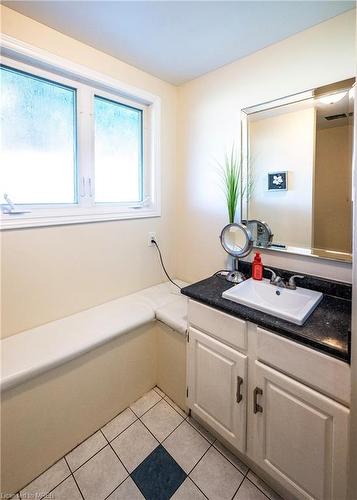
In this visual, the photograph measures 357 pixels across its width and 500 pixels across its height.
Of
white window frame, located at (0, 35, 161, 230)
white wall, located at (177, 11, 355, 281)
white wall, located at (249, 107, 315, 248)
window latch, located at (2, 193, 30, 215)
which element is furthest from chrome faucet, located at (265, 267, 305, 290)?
window latch, located at (2, 193, 30, 215)

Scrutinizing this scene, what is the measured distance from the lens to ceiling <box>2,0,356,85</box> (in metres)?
1.28

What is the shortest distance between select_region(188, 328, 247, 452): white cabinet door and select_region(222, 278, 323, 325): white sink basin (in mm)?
270

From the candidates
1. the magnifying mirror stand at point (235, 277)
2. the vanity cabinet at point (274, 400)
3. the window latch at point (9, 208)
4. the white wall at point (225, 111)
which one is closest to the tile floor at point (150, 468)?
the vanity cabinet at point (274, 400)

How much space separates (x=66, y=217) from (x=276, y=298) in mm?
1410

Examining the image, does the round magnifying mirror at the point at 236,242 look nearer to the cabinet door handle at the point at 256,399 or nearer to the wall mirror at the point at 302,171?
the wall mirror at the point at 302,171

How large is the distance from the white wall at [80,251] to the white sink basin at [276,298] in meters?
0.93

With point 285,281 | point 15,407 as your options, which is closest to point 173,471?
point 15,407

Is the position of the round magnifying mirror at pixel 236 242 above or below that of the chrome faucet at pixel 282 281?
above

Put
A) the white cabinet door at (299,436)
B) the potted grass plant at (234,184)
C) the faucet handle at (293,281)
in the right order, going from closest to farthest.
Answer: the white cabinet door at (299,436), the faucet handle at (293,281), the potted grass plant at (234,184)

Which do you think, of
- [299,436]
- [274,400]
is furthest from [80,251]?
[299,436]

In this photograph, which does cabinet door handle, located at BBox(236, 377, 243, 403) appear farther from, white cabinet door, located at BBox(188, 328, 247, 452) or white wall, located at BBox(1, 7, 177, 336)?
white wall, located at BBox(1, 7, 177, 336)

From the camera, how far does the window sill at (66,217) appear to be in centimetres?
143

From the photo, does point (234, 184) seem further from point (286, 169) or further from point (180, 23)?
point (180, 23)

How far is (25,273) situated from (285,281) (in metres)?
1.58
